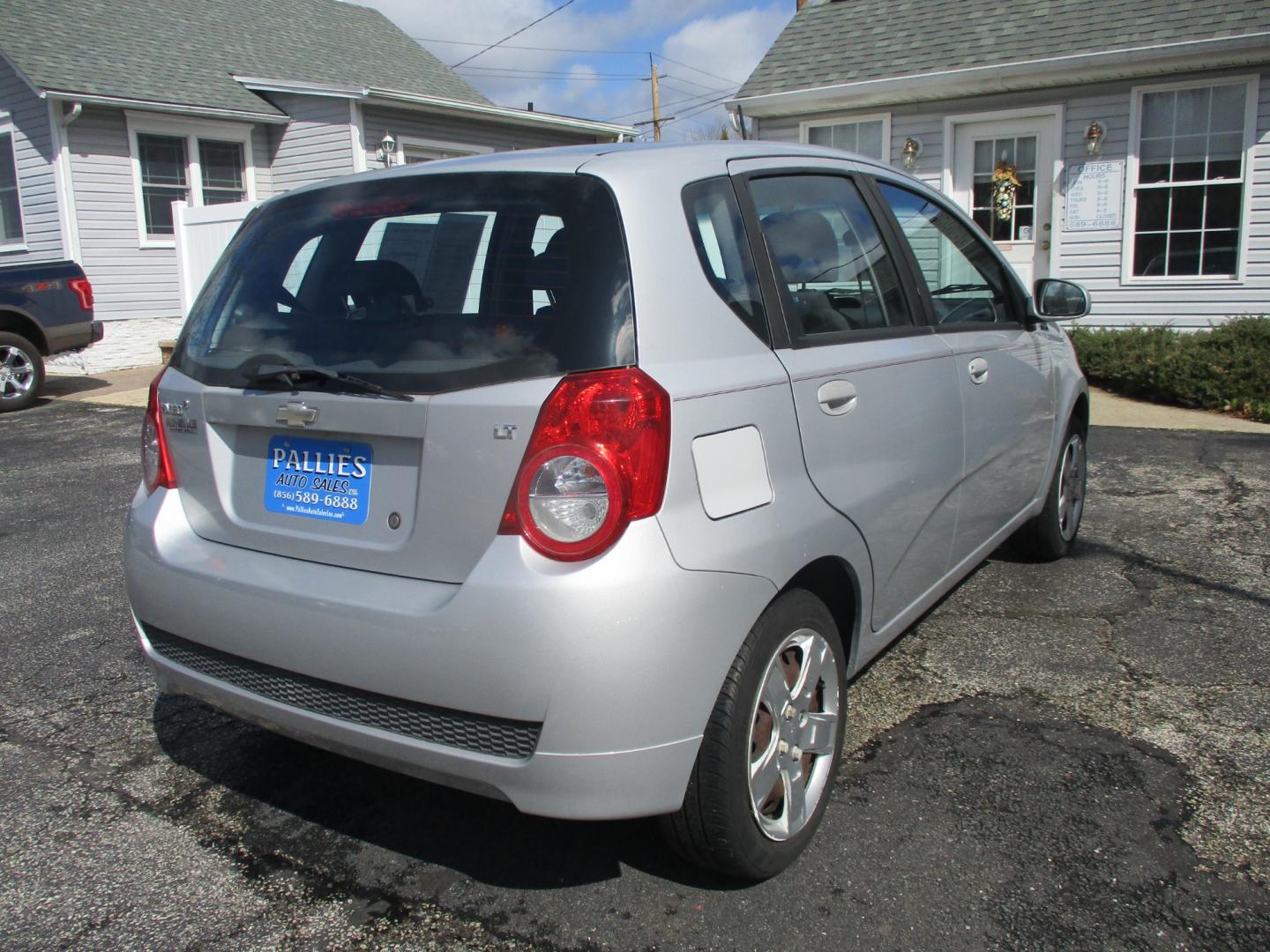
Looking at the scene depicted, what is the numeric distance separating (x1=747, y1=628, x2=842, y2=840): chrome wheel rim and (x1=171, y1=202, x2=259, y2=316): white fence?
12.3 m

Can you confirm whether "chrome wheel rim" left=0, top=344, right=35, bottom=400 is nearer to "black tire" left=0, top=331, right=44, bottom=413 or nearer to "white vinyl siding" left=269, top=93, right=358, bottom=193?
"black tire" left=0, top=331, right=44, bottom=413

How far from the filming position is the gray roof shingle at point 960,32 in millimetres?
10781

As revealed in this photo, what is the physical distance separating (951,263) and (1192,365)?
671 centimetres

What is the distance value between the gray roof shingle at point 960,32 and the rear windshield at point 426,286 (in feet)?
34.3

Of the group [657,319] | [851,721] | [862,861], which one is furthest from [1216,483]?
[657,319]

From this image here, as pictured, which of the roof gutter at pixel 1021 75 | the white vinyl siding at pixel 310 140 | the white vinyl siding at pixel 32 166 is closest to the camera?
the roof gutter at pixel 1021 75

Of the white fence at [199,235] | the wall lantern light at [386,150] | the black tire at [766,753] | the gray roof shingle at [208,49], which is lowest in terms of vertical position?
the black tire at [766,753]

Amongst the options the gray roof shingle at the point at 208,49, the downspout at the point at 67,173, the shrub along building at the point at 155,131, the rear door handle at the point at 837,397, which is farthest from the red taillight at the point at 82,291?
the rear door handle at the point at 837,397

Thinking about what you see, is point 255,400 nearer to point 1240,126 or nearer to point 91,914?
point 91,914

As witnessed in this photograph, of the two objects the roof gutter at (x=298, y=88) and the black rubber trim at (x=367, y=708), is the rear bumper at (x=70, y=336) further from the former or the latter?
the black rubber trim at (x=367, y=708)

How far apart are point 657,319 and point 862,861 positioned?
56.1 inches

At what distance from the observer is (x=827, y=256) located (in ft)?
10.0

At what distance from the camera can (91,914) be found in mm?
2494

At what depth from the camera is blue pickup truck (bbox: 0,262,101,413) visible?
11.0 metres
